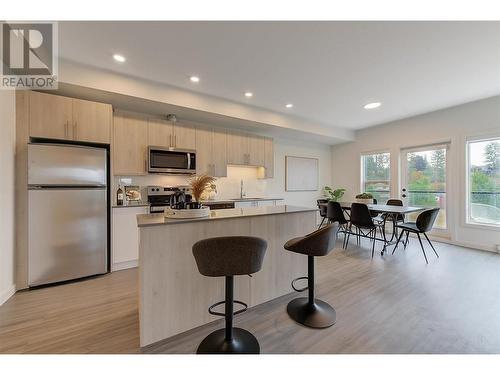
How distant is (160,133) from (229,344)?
122 inches

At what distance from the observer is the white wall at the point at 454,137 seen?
3.73m

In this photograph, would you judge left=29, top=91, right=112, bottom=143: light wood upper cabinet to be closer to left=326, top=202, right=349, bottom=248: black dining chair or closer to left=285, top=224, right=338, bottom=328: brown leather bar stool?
left=285, top=224, right=338, bottom=328: brown leather bar stool

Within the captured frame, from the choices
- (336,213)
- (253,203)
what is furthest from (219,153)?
(336,213)

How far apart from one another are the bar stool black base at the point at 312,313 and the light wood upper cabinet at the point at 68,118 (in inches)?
121

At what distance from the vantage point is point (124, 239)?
300cm

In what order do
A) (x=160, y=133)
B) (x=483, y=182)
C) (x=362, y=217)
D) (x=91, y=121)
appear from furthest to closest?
1. (x=483, y=182)
2. (x=362, y=217)
3. (x=160, y=133)
4. (x=91, y=121)

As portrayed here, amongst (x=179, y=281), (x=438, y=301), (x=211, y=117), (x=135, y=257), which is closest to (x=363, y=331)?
(x=438, y=301)

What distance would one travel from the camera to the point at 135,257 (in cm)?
310

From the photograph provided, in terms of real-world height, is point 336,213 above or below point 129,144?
below

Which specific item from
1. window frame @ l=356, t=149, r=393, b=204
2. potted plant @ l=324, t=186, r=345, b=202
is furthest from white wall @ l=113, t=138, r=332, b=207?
A: window frame @ l=356, t=149, r=393, b=204

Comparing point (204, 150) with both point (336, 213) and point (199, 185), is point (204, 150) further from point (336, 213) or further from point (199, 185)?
point (336, 213)

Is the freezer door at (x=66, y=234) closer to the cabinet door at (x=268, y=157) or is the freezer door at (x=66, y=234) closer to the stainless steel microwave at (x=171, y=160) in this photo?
the stainless steel microwave at (x=171, y=160)

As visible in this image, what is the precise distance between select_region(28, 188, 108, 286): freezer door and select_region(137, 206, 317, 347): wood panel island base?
1388 millimetres

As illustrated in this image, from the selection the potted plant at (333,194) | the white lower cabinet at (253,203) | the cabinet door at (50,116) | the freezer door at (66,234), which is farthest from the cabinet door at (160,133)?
the potted plant at (333,194)
